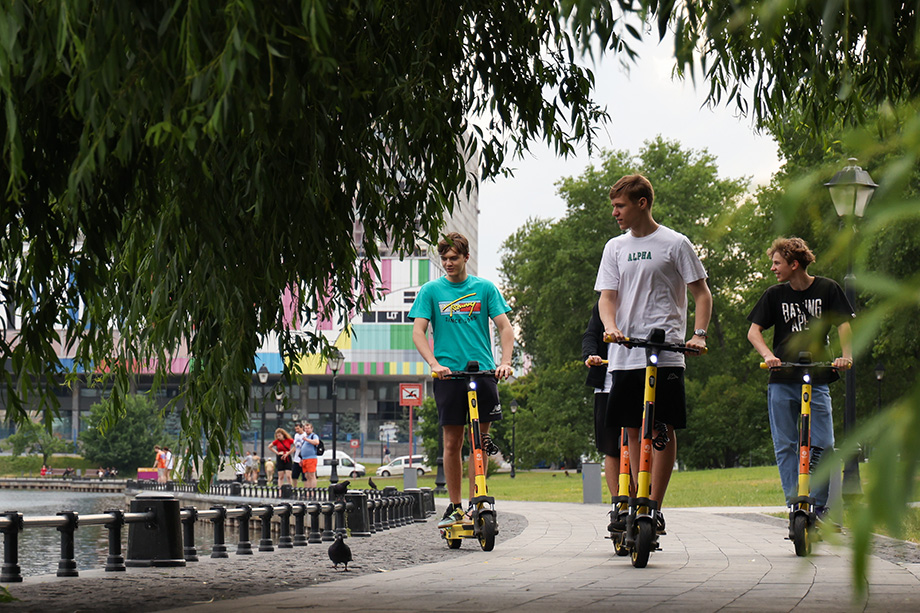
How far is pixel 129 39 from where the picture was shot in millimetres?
3312

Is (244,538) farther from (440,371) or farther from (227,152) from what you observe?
(227,152)

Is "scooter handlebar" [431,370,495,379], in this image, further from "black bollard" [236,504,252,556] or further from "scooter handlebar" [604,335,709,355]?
"black bollard" [236,504,252,556]

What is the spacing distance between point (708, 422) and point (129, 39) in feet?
161

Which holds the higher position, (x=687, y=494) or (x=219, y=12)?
(x=219, y=12)

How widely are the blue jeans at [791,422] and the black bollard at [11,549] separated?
4.77 m

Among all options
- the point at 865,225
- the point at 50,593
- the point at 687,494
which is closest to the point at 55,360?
the point at 50,593

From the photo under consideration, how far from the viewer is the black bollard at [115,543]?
7.54 meters

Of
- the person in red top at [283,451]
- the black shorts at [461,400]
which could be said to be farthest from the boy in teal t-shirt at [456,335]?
the person in red top at [283,451]

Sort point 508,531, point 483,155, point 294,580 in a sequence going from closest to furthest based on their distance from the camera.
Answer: point 483,155, point 294,580, point 508,531

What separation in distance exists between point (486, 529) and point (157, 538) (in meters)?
2.34

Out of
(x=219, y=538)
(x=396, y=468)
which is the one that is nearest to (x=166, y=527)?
(x=219, y=538)

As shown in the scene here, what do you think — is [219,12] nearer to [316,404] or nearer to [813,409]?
[813,409]

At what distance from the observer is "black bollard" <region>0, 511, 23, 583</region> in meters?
6.93

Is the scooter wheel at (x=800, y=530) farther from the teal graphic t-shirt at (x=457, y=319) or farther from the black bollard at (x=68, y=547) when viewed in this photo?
the black bollard at (x=68, y=547)
